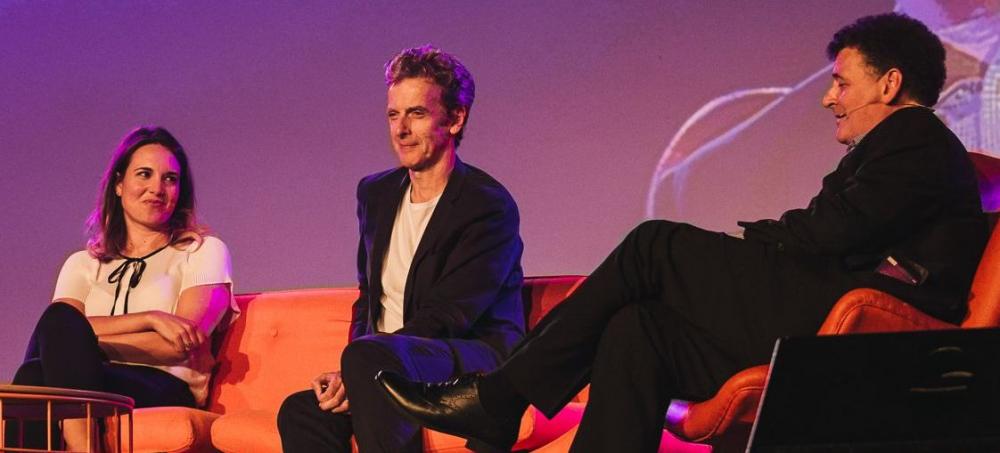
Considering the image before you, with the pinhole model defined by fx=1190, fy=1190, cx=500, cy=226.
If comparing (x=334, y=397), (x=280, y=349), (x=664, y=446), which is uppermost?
(x=334, y=397)

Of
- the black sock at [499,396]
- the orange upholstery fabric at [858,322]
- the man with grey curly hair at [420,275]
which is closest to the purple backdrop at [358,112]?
the man with grey curly hair at [420,275]

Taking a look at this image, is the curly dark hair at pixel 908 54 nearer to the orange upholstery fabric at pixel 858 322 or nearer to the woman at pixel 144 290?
the orange upholstery fabric at pixel 858 322

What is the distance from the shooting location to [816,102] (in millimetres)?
3287

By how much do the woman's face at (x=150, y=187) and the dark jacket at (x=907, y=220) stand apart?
6.47ft

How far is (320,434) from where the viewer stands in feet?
8.53

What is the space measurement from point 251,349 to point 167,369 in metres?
0.29

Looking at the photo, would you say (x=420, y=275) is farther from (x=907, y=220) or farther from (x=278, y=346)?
(x=907, y=220)

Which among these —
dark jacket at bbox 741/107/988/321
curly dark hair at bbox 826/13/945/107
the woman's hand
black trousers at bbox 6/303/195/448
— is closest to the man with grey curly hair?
the woman's hand

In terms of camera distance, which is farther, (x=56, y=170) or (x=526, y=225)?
(x=56, y=170)

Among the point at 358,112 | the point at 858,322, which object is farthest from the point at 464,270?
the point at 358,112

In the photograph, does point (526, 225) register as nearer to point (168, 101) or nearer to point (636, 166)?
point (636, 166)

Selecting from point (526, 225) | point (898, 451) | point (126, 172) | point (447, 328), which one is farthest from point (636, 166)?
point (898, 451)

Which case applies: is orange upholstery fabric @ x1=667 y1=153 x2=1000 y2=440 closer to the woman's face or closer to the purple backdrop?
the purple backdrop

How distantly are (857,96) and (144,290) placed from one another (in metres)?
2.09
